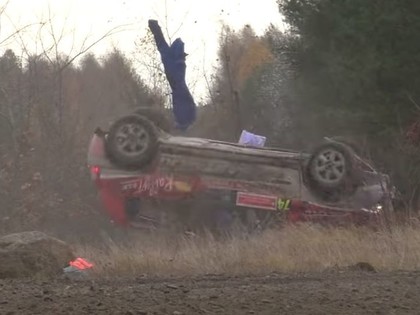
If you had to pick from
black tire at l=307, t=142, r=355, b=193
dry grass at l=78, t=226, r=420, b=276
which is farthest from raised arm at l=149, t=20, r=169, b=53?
dry grass at l=78, t=226, r=420, b=276

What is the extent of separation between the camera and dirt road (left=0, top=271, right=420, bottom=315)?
5.77 metres

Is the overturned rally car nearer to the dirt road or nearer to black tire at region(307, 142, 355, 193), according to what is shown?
black tire at region(307, 142, 355, 193)

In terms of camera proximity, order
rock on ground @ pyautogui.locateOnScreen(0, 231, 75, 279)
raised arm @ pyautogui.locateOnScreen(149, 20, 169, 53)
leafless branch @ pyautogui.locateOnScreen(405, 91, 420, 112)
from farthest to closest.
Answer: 1. raised arm @ pyautogui.locateOnScreen(149, 20, 169, 53)
2. leafless branch @ pyautogui.locateOnScreen(405, 91, 420, 112)
3. rock on ground @ pyautogui.locateOnScreen(0, 231, 75, 279)

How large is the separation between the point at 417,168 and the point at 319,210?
265cm

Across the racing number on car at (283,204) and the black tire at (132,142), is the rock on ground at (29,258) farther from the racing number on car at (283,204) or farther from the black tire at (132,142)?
the racing number on car at (283,204)

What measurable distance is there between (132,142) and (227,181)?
1853 mm

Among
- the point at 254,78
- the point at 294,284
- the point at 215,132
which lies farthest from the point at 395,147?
the point at 254,78

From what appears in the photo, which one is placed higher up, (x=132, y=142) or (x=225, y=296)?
(x=132, y=142)

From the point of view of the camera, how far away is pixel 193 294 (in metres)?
6.55

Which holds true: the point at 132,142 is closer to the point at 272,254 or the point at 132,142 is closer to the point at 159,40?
the point at 272,254

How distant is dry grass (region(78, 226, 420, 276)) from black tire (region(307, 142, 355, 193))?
218 cm

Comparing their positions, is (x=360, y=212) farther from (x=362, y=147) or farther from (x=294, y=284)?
(x=294, y=284)

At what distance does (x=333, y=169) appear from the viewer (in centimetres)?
1484

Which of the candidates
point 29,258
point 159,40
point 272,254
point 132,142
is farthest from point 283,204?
point 159,40
